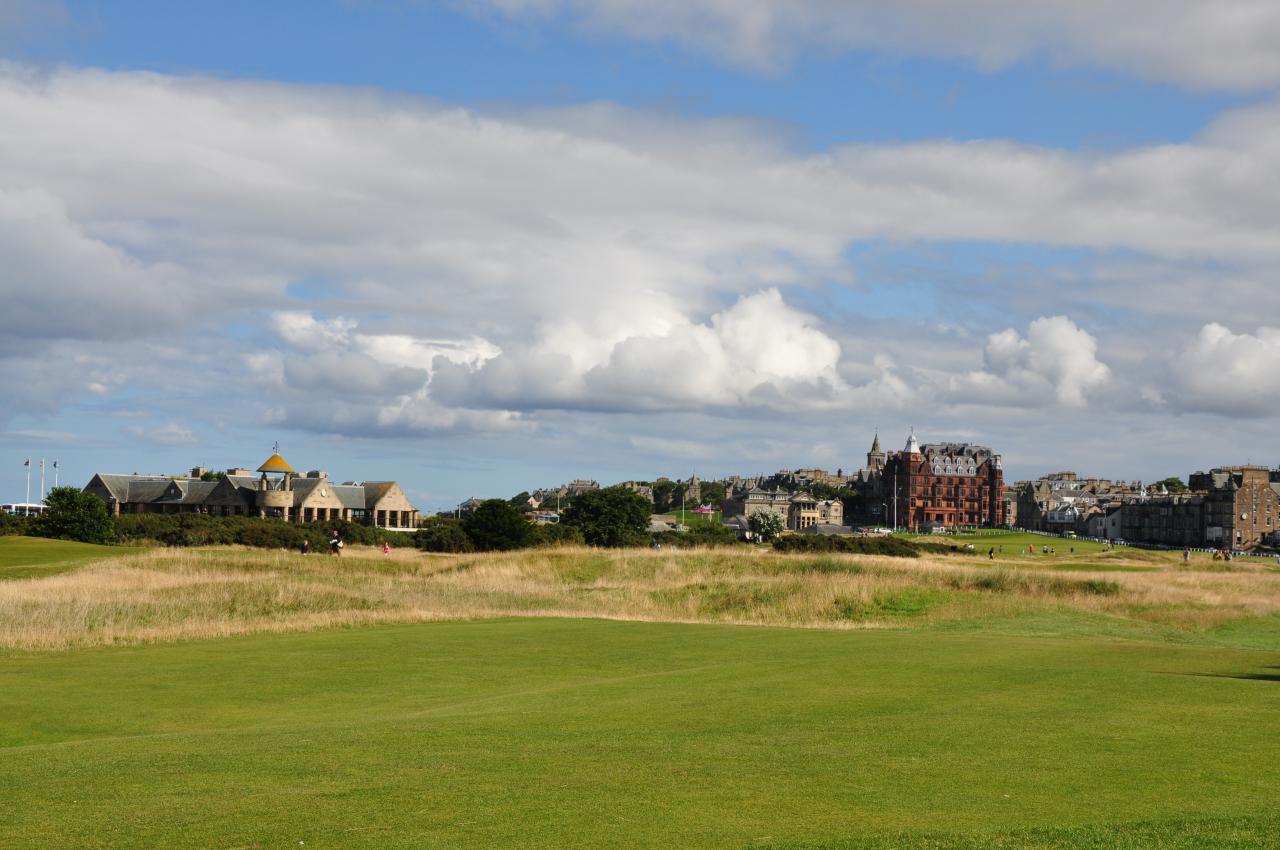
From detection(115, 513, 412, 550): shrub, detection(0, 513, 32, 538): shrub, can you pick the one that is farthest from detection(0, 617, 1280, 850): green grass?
detection(0, 513, 32, 538): shrub

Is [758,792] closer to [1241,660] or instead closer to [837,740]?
[837,740]

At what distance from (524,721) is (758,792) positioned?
18.6 feet

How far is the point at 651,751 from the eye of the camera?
13867mm

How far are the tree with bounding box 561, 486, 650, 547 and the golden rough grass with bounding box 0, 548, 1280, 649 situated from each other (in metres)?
37.5

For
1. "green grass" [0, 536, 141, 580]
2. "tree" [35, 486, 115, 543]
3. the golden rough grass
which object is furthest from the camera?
"tree" [35, 486, 115, 543]

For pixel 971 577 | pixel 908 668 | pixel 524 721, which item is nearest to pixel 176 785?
pixel 524 721

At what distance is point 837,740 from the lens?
14.6 m

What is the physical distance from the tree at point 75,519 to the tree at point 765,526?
7569 cm

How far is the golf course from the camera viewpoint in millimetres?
10266

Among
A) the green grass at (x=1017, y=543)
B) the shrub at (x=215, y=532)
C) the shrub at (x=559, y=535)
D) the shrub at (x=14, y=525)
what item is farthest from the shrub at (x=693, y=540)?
the shrub at (x=14, y=525)

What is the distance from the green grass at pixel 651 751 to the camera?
1010 cm

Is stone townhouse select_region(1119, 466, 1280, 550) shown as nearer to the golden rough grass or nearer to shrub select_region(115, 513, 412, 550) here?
the golden rough grass

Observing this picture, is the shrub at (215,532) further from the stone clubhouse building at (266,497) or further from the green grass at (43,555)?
the stone clubhouse building at (266,497)

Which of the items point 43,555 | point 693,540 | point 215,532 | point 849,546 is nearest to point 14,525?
point 215,532
